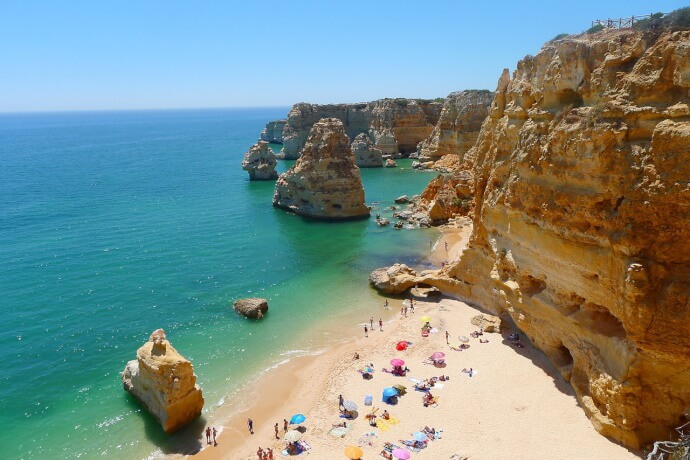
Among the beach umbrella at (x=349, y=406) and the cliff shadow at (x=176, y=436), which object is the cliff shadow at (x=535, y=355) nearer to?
the beach umbrella at (x=349, y=406)

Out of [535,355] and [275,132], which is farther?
[275,132]

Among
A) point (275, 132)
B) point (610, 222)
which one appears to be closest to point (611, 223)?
point (610, 222)

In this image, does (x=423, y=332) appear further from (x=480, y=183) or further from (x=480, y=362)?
(x=480, y=183)

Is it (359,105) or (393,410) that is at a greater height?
(359,105)

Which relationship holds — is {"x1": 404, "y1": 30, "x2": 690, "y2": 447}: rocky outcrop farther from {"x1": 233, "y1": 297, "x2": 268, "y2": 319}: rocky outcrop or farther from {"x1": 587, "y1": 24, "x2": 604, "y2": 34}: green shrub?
{"x1": 233, "y1": 297, "x2": 268, "y2": 319}: rocky outcrop

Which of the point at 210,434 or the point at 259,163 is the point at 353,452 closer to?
the point at 210,434

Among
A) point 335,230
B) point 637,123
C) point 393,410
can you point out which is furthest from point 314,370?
point 335,230

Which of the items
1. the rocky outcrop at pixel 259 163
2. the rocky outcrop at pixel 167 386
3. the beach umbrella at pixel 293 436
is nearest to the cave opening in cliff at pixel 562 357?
the beach umbrella at pixel 293 436
